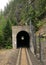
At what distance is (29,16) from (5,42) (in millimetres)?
6658

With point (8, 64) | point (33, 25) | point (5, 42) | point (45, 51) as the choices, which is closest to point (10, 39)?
point (5, 42)

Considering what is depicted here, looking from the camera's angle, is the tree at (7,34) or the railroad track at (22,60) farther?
the tree at (7,34)

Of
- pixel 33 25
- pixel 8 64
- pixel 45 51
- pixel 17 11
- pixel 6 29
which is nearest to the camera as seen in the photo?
pixel 45 51

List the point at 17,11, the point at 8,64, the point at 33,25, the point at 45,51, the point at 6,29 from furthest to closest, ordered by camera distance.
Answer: the point at 17,11 → the point at 6,29 → the point at 33,25 → the point at 8,64 → the point at 45,51

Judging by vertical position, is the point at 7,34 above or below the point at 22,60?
above

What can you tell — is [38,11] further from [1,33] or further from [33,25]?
[1,33]

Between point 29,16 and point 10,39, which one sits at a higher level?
point 29,16

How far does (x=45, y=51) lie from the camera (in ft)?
57.2

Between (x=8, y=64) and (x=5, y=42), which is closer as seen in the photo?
(x=8, y=64)

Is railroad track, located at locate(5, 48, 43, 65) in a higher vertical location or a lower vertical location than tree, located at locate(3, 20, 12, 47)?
lower

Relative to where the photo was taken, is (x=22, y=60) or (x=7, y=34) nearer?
(x=22, y=60)

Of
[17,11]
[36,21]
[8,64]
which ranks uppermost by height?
[17,11]

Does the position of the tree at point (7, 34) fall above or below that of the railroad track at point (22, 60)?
above

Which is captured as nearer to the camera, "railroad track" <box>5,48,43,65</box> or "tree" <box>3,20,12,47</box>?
"railroad track" <box>5,48,43,65</box>
